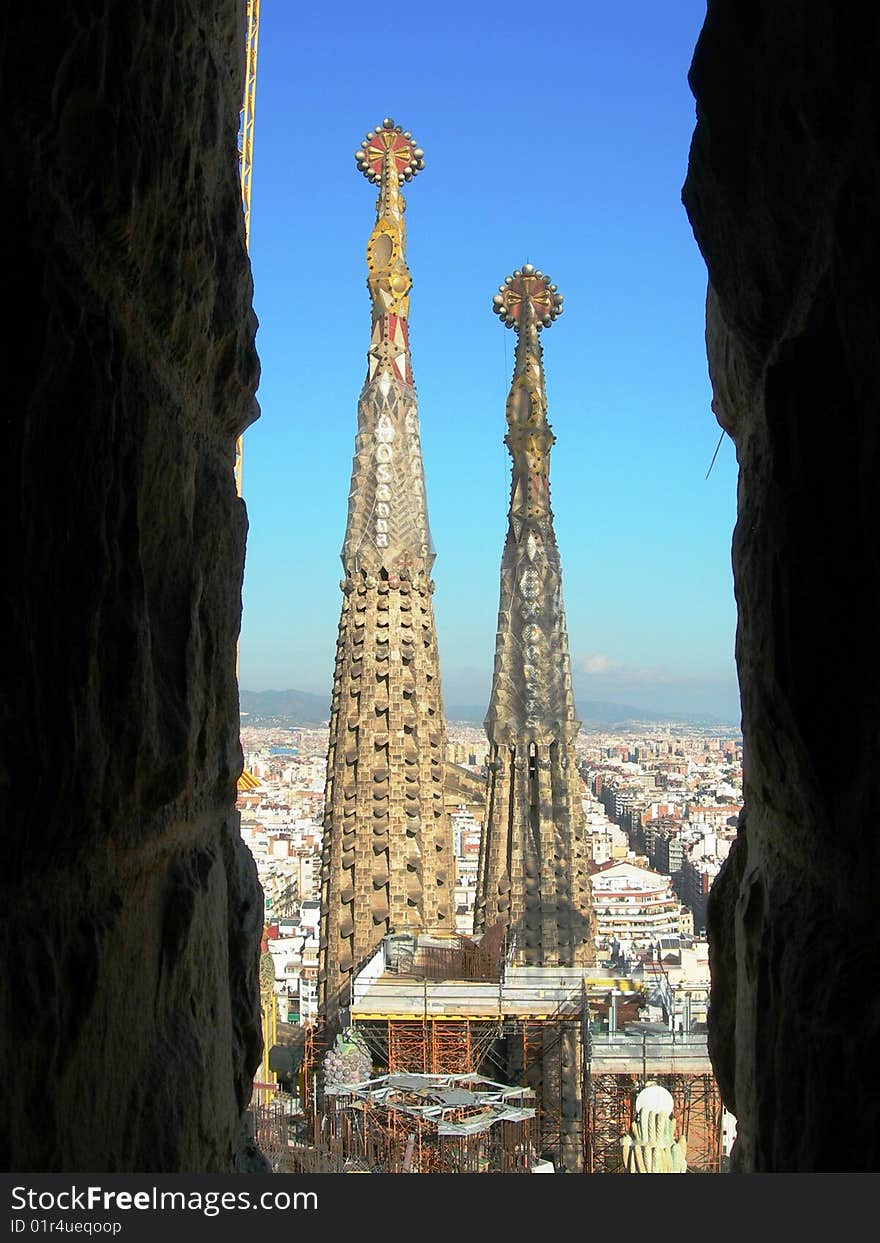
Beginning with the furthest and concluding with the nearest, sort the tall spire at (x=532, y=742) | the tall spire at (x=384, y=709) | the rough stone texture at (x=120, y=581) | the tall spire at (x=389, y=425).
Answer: the tall spire at (x=532, y=742)
the tall spire at (x=389, y=425)
the tall spire at (x=384, y=709)
the rough stone texture at (x=120, y=581)

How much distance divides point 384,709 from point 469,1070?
240cm

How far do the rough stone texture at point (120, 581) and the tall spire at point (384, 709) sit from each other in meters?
8.14

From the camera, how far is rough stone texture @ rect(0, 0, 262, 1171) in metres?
0.83

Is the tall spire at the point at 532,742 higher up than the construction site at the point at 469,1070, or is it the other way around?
the tall spire at the point at 532,742

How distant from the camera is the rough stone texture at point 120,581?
2.74ft

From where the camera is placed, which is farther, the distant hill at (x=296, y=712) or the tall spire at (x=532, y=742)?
the distant hill at (x=296, y=712)

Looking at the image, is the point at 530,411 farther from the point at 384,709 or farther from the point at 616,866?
the point at 616,866

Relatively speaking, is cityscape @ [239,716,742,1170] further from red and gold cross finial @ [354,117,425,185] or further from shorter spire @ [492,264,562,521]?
red and gold cross finial @ [354,117,425,185]

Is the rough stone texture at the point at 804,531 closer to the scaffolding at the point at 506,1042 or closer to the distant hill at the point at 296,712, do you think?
the scaffolding at the point at 506,1042

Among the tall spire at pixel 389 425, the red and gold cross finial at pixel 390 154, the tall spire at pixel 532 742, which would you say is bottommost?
the tall spire at pixel 532 742

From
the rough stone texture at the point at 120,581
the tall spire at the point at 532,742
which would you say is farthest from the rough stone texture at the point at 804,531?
the tall spire at the point at 532,742

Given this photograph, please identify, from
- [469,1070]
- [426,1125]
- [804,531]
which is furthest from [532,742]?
[804,531]

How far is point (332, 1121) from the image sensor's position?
9.23 meters

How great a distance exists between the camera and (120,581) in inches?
39.2
